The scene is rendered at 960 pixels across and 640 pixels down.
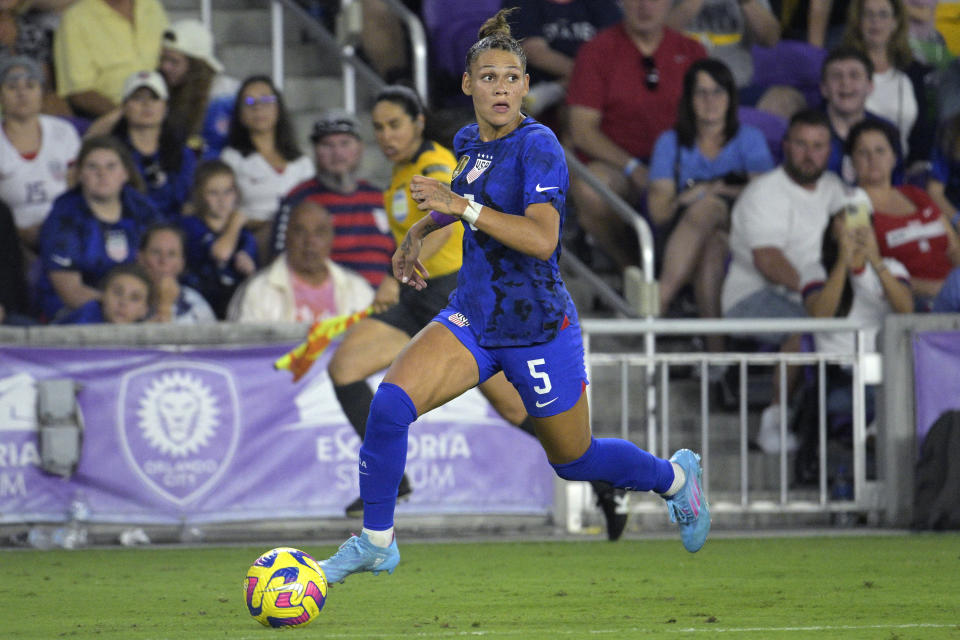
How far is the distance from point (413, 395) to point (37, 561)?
404cm

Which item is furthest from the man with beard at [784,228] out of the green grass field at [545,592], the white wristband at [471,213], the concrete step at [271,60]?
the white wristband at [471,213]

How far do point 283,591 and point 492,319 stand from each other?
1.30m

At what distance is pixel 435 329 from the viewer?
6.02 meters

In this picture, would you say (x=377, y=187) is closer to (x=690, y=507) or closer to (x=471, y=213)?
(x=690, y=507)

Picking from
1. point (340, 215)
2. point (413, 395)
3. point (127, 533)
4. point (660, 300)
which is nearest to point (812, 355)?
point (660, 300)

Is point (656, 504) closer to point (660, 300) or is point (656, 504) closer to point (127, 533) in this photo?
point (660, 300)

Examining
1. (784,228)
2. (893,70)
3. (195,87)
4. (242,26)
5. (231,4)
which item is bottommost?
(784,228)

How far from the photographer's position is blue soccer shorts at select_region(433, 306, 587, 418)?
599cm

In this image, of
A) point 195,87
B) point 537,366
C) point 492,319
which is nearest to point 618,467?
point 537,366

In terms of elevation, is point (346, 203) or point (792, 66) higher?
point (792, 66)

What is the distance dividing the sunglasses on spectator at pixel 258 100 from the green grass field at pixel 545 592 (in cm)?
376

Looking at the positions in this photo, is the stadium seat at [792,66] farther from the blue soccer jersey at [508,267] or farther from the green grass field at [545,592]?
the blue soccer jersey at [508,267]

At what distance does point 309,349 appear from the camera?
10.1 metres

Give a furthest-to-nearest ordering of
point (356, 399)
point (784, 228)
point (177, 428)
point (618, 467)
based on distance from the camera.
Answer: point (784, 228)
point (177, 428)
point (356, 399)
point (618, 467)
